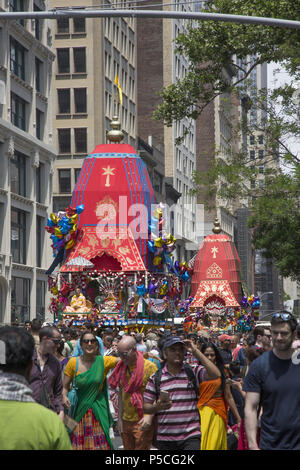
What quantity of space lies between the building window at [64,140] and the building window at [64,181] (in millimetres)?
1414

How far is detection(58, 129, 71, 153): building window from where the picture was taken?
62.7 m

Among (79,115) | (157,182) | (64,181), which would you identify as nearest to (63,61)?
(79,115)

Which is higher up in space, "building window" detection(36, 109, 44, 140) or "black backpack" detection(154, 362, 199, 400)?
"building window" detection(36, 109, 44, 140)

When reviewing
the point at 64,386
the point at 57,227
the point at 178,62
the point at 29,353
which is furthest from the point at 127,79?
the point at 29,353

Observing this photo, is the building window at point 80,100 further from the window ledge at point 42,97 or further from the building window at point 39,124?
the building window at point 39,124

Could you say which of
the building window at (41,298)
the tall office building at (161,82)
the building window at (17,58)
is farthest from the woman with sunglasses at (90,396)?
the tall office building at (161,82)

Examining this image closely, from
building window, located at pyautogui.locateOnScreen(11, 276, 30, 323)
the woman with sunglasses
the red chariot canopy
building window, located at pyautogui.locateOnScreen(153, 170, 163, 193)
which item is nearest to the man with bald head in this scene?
the woman with sunglasses

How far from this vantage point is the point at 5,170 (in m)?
39.5

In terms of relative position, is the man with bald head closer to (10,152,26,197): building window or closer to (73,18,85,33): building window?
(10,152,26,197): building window

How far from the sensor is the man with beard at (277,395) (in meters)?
6.88

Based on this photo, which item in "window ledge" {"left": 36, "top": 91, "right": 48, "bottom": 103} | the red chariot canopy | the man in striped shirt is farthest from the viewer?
the red chariot canopy

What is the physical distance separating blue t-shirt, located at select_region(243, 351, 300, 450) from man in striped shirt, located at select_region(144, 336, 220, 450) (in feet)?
4.43

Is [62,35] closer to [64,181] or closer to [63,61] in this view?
[63,61]
